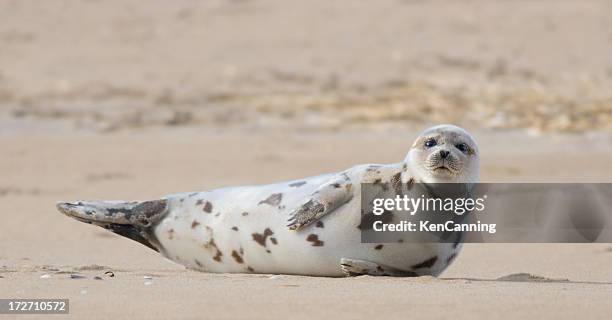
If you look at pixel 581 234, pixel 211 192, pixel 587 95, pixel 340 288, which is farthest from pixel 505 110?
pixel 340 288

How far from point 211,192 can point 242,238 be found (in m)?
0.49

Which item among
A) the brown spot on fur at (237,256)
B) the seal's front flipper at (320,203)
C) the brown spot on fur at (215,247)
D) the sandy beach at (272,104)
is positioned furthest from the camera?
the sandy beach at (272,104)

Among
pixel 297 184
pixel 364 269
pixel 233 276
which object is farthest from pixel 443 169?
pixel 233 276

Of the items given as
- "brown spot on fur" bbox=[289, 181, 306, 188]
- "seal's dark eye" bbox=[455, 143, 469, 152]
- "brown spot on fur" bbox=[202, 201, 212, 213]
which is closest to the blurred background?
"brown spot on fur" bbox=[202, 201, 212, 213]

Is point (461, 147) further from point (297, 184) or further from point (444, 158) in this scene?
point (297, 184)

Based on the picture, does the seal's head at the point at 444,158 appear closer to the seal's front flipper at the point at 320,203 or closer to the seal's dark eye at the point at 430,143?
the seal's dark eye at the point at 430,143

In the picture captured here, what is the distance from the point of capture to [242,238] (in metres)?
6.00

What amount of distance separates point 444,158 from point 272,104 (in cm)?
692

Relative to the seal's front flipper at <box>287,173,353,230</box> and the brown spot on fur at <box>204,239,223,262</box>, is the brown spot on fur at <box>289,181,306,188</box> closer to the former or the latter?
the seal's front flipper at <box>287,173,353,230</box>

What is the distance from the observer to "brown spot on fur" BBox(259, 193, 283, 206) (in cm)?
601

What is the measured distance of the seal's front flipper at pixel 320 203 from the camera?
5711 mm

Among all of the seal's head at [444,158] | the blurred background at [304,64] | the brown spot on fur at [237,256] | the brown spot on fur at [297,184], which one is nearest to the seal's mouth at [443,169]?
the seal's head at [444,158]

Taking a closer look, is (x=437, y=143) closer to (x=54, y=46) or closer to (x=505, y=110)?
(x=505, y=110)

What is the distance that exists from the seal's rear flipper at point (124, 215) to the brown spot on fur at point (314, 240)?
0.96 m
